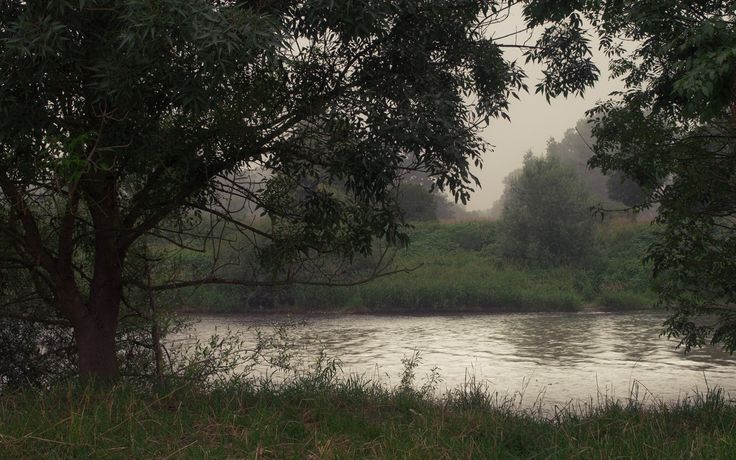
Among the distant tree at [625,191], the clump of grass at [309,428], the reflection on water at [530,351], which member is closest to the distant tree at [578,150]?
the distant tree at [625,191]

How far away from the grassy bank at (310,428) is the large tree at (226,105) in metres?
1.68

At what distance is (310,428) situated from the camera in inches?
286

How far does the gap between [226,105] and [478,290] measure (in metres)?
27.0

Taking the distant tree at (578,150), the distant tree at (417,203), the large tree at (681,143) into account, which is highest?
the distant tree at (578,150)

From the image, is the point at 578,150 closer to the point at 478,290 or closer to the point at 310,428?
the point at 478,290

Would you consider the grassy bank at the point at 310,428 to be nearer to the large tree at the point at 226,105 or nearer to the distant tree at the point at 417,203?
the large tree at the point at 226,105

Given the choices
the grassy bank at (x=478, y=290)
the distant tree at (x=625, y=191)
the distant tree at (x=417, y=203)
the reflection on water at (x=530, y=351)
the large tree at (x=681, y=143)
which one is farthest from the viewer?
the distant tree at (x=417, y=203)

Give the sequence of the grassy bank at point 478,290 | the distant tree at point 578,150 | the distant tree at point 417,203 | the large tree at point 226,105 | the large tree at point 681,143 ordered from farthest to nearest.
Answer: the distant tree at point 578,150 < the distant tree at point 417,203 < the grassy bank at point 478,290 < the large tree at point 681,143 < the large tree at point 226,105

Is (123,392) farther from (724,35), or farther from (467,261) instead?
(467,261)

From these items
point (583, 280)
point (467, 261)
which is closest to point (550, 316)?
point (583, 280)

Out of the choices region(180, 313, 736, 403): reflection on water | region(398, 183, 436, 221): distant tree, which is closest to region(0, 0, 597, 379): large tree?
region(180, 313, 736, 403): reflection on water

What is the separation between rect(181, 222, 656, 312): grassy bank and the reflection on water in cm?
199

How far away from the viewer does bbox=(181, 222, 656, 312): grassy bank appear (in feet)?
107

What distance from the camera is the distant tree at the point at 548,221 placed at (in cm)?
3944
